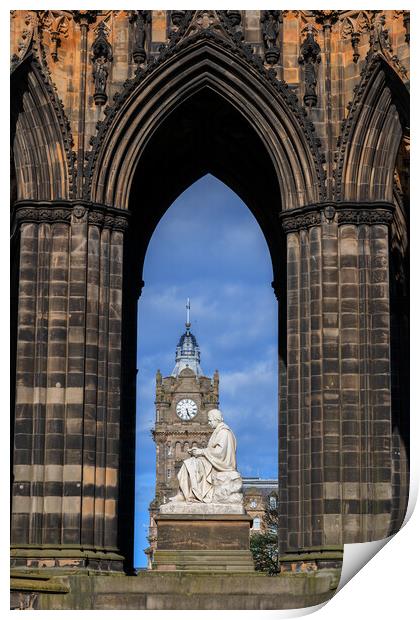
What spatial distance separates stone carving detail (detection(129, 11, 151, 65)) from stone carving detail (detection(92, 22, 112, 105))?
0.58m

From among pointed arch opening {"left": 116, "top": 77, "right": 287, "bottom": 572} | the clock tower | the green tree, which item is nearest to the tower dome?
the clock tower

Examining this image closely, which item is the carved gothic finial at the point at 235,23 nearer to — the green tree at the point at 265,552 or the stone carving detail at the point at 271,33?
the stone carving detail at the point at 271,33

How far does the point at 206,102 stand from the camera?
40.5 m

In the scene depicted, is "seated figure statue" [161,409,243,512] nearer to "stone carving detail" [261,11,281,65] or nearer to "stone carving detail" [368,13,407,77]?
"stone carving detail" [261,11,281,65]

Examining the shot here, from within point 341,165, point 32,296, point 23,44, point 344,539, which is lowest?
point 344,539

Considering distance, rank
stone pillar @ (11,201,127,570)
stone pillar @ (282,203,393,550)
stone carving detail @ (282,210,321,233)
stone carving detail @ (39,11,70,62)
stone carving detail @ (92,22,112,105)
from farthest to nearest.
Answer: stone carving detail @ (92,22,112,105)
stone carving detail @ (39,11,70,62)
stone carving detail @ (282,210,321,233)
stone pillar @ (282,203,393,550)
stone pillar @ (11,201,127,570)

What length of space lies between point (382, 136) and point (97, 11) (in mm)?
6638

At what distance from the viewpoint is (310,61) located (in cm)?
3612

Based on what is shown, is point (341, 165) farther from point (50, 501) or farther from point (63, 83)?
point (50, 501)

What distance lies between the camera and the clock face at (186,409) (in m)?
117

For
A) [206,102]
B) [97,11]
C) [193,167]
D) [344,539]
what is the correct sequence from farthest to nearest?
[193,167] → [206,102] → [97,11] → [344,539]

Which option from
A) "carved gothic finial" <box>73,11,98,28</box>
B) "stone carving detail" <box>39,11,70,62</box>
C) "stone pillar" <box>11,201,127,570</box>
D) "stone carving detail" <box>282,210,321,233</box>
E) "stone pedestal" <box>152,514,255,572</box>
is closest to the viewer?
"stone pillar" <box>11,201,127,570</box>

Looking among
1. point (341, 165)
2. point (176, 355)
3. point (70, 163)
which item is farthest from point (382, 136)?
point (176, 355)

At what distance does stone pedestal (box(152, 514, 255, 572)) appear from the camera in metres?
34.8
